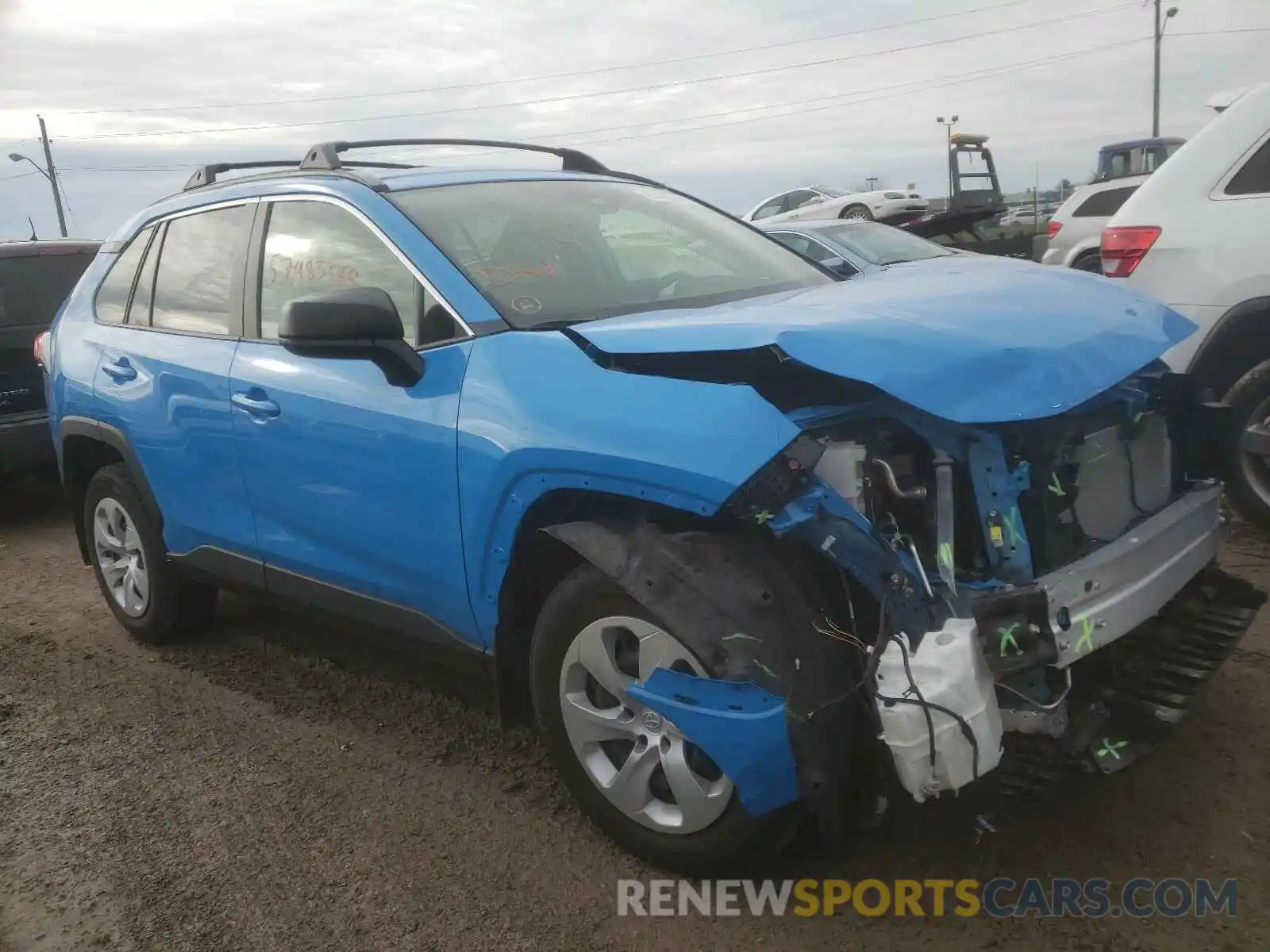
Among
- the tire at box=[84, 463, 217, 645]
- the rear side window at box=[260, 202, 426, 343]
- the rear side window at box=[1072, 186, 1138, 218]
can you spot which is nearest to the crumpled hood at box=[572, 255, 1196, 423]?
the rear side window at box=[260, 202, 426, 343]

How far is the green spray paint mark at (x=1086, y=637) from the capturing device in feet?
7.58

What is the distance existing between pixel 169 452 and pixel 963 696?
308 centimetres

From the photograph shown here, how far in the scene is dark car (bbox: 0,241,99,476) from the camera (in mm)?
6906

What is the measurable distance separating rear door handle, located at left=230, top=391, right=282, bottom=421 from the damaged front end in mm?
1290

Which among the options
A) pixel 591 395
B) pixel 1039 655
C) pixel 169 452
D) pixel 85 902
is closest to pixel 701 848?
pixel 1039 655

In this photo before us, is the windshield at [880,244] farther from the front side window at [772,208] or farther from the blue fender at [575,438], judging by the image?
the front side window at [772,208]

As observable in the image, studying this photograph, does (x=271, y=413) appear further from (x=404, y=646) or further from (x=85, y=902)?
(x=85, y=902)

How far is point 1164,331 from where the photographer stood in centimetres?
295

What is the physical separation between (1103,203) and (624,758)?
11.3 m

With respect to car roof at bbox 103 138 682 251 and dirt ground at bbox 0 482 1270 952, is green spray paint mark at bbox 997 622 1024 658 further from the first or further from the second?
car roof at bbox 103 138 682 251

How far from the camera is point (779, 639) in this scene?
7.62ft

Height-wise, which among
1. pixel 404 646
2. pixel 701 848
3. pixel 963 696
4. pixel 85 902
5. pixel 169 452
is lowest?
pixel 85 902

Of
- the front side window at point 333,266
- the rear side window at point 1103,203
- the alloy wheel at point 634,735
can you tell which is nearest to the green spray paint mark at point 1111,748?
the alloy wheel at point 634,735

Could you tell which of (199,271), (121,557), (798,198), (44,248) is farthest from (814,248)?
(798,198)
